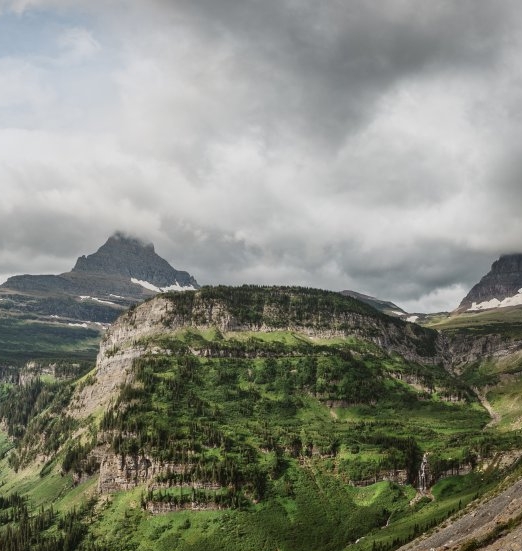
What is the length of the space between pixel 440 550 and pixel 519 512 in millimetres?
19788

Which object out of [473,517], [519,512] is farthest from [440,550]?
[473,517]

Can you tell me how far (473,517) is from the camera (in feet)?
558

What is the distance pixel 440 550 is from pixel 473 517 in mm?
51722

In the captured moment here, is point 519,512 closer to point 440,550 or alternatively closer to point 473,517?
point 440,550

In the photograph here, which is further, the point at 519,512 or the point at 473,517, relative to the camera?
the point at 473,517

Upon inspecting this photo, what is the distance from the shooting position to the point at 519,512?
120812 mm

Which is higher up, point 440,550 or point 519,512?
point 519,512

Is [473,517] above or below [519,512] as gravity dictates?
below

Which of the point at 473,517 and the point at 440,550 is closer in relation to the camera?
the point at 440,550

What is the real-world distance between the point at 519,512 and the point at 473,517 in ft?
181
